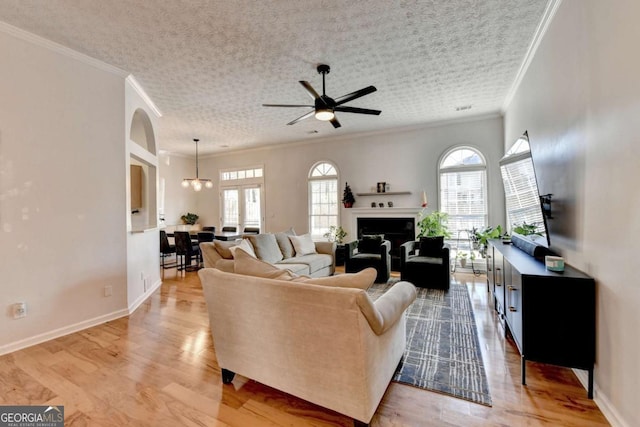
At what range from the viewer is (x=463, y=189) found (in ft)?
18.4

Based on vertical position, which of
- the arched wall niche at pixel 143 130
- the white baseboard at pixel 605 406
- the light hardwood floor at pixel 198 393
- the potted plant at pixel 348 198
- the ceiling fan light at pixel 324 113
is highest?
the arched wall niche at pixel 143 130

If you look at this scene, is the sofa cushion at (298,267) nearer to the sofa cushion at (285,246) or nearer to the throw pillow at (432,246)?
the sofa cushion at (285,246)

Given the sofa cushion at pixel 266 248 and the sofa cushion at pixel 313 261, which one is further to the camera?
the sofa cushion at pixel 313 261

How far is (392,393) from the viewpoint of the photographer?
6.35 ft

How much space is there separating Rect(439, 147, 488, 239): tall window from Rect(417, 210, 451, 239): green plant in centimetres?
26

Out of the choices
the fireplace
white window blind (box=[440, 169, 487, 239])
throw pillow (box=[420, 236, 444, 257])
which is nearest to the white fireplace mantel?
the fireplace

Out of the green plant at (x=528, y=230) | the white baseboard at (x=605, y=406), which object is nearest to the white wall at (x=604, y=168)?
the white baseboard at (x=605, y=406)

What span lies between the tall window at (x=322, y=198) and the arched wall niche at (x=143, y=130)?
357 centimetres

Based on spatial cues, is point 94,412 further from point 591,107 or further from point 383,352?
point 591,107

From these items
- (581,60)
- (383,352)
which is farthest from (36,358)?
(581,60)

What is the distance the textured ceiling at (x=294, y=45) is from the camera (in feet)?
8.05

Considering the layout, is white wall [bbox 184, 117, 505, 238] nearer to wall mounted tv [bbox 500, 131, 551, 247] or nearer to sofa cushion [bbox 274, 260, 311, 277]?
wall mounted tv [bbox 500, 131, 551, 247]

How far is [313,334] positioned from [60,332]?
10.2ft

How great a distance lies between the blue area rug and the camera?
2008 millimetres
